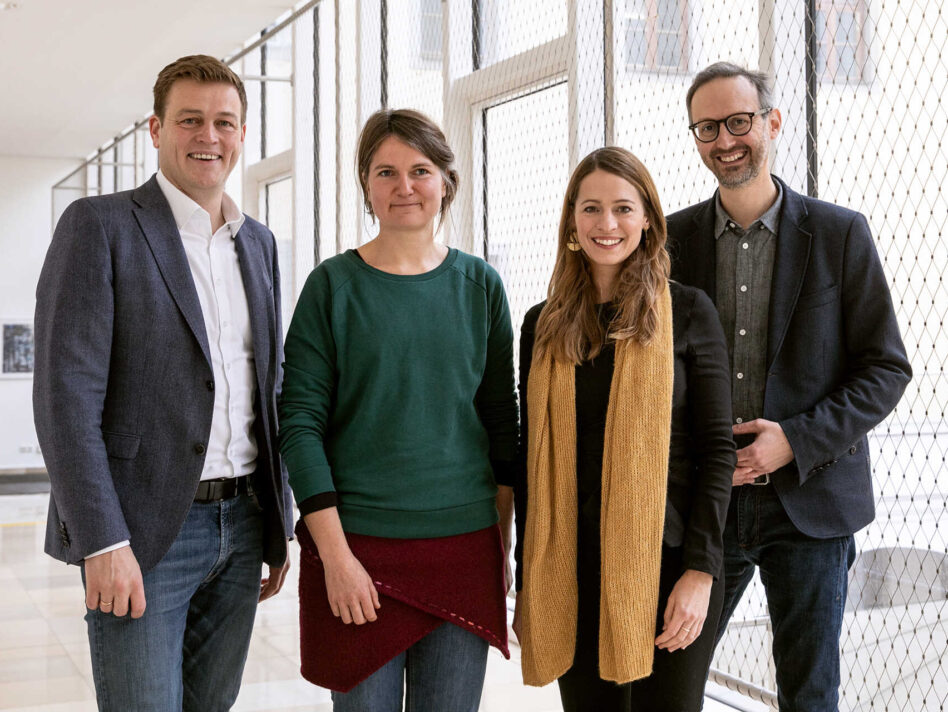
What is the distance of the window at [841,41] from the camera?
121 inches

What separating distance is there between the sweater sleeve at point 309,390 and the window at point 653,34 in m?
2.34

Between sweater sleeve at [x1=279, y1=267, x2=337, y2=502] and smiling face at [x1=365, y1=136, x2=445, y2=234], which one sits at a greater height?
smiling face at [x1=365, y1=136, x2=445, y2=234]

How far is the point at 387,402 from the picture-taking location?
1769mm

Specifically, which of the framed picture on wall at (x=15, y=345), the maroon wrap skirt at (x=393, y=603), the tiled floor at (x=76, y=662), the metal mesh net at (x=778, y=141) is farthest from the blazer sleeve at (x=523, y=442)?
the framed picture on wall at (x=15, y=345)

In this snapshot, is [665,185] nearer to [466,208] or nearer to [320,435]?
[466,208]

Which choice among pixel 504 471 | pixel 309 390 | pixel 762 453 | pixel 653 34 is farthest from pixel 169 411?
pixel 653 34

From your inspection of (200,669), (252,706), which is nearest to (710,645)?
(200,669)

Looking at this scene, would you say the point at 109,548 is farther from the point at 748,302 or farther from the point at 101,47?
the point at 101,47

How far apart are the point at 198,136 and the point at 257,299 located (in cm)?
32

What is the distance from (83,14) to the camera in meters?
6.50

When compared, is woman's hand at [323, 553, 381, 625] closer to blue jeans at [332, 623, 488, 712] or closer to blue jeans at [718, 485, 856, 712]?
blue jeans at [332, 623, 488, 712]

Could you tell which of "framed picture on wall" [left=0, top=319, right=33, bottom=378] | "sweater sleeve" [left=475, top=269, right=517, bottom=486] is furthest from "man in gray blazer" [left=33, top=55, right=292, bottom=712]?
"framed picture on wall" [left=0, top=319, right=33, bottom=378]

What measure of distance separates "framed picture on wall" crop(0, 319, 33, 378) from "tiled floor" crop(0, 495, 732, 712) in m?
6.01

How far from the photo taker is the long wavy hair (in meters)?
1.84
